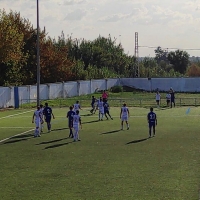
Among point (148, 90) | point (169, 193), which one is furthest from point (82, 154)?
point (148, 90)

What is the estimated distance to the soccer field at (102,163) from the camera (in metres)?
14.5

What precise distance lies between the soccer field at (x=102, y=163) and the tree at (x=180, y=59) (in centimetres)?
9785

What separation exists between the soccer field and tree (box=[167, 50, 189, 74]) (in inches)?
3852

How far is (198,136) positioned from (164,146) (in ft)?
13.4

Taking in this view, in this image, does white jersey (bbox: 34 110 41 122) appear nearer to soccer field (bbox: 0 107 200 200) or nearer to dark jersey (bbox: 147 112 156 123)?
soccer field (bbox: 0 107 200 200)

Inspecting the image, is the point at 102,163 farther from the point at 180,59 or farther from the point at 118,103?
the point at 180,59

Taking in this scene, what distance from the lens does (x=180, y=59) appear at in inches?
5074

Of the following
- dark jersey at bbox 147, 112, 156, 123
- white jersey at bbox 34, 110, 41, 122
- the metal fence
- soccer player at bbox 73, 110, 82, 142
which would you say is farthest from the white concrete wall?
dark jersey at bbox 147, 112, 156, 123

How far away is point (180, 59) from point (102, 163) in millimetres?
112891

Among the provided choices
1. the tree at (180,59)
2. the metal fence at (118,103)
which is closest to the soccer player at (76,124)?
the metal fence at (118,103)

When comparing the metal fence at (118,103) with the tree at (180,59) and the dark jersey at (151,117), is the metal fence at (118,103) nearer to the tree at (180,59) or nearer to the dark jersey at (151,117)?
the dark jersey at (151,117)

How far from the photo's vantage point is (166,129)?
29875 millimetres

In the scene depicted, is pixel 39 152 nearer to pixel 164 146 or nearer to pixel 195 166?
pixel 164 146

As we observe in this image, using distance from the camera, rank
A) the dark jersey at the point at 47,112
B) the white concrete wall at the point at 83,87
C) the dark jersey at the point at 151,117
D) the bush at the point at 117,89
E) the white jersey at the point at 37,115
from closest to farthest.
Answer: the dark jersey at the point at 151,117 → the white jersey at the point at 37,115 → the dark jersey at the point at 47,112 → the white concrete wall at the point at 83,87 → the bush at the point at 117,89
